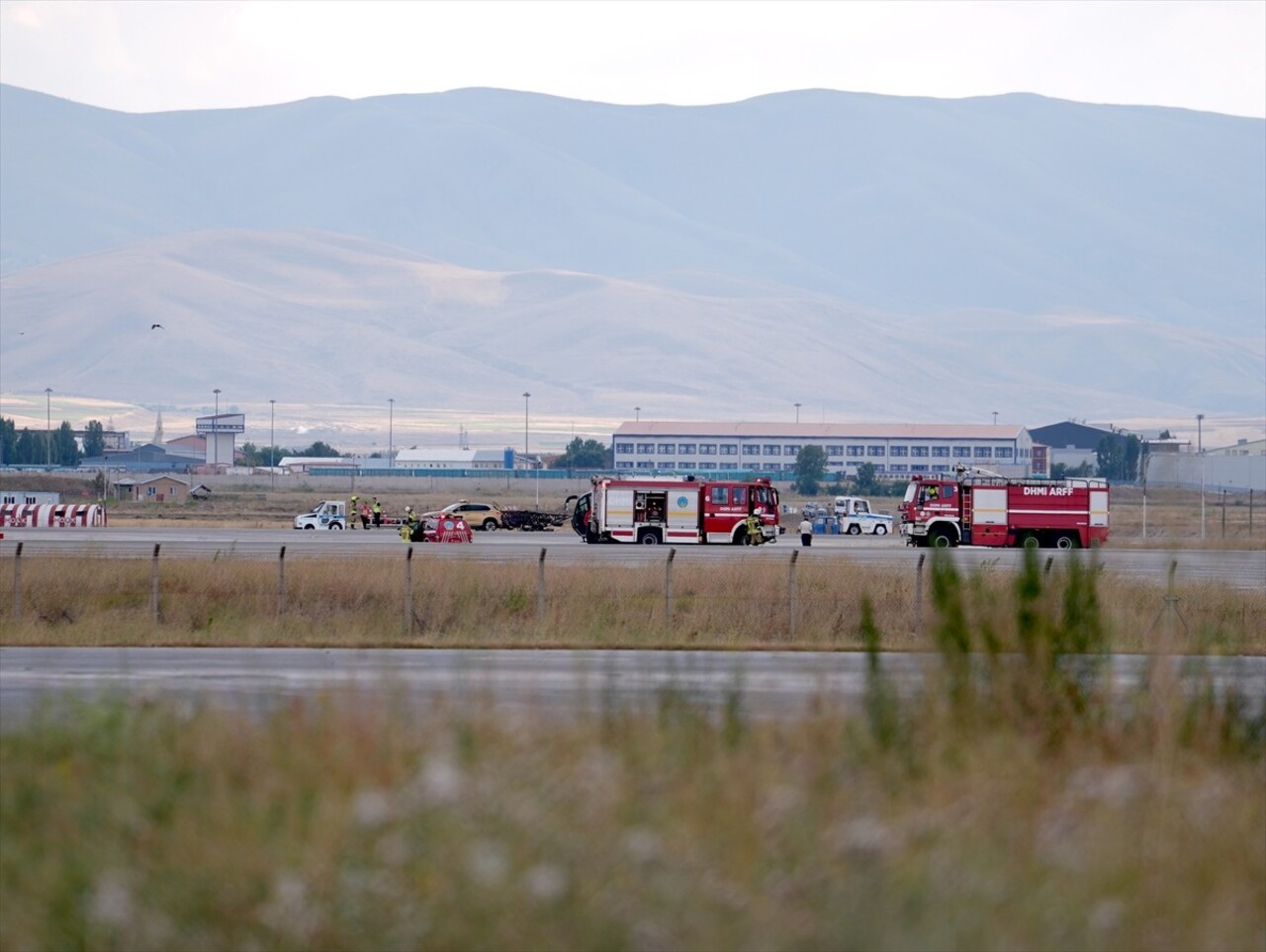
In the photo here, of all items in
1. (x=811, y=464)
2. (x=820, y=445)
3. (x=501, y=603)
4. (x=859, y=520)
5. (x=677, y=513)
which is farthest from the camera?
(x=820, y=445)

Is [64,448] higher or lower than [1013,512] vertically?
higher

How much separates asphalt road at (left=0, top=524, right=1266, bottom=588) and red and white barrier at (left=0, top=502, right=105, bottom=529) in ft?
12.3

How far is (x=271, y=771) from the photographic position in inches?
410

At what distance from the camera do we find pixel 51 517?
72125 mm

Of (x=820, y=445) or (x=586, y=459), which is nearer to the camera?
(x=586, y=459)

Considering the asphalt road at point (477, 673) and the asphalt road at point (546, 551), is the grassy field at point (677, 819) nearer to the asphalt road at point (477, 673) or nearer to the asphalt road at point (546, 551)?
the asphalt road at point (477, 673)

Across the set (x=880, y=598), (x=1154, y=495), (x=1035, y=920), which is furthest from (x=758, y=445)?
(x=1035, y=920)

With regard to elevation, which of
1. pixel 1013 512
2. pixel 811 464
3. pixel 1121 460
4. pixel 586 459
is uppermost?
pixel 1121 460

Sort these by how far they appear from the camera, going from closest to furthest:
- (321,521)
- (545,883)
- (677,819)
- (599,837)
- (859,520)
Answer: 1. (545,883)
2. (599,837)
3. (677,819)
4. (321,521)
5. (859,520)

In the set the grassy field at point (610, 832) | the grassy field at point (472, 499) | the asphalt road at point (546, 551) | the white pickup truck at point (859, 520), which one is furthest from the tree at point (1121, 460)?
the grassy field at point (610, 832)

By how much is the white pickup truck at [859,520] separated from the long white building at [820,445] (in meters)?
108

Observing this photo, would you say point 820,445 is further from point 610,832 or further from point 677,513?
point 610,832

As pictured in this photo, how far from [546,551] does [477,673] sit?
Answer: 23713 millimetres

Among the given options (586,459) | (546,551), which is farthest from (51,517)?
(586,459)
